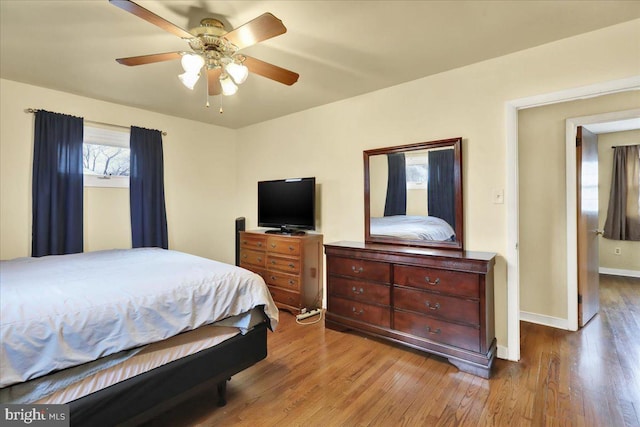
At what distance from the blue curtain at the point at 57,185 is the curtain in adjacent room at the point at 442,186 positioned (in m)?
3.68

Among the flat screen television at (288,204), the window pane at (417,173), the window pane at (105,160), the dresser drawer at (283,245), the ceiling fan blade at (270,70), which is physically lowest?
the dresser drawer at (283,245)

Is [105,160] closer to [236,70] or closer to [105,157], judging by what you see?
[105,157]

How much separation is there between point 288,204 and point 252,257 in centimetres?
85

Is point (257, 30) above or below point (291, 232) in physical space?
above

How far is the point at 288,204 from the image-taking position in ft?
12.4

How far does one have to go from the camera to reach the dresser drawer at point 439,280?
225 cm

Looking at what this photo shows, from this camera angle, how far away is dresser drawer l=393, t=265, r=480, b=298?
2.25 meters

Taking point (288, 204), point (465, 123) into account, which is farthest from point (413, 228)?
point (288, 204)

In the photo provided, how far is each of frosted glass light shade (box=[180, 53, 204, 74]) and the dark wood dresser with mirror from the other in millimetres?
1864

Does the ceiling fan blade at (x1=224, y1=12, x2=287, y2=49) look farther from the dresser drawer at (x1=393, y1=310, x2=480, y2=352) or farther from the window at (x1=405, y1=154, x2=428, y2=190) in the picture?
the dresser drawer at (x1=393, y1=310, x2=480, y2=352)

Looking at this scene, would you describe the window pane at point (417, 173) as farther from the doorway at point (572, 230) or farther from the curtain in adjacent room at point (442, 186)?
the doorway at point (572, 230)

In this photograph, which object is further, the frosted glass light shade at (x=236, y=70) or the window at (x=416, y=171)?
the window at (x=416, y=171)

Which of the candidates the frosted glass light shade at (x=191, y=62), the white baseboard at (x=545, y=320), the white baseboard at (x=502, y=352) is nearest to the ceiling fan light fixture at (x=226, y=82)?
the frosted glass light shade at (x=191, y=62)

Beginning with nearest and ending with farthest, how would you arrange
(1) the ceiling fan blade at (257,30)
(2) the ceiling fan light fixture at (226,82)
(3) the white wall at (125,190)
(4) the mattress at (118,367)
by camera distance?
(4) the mattress at (118,367)
(1) the ceiling fan blade at (257,30)
(2) the ceiling fan light fixture at (226,82)
(3) the white wall at (125,190)
